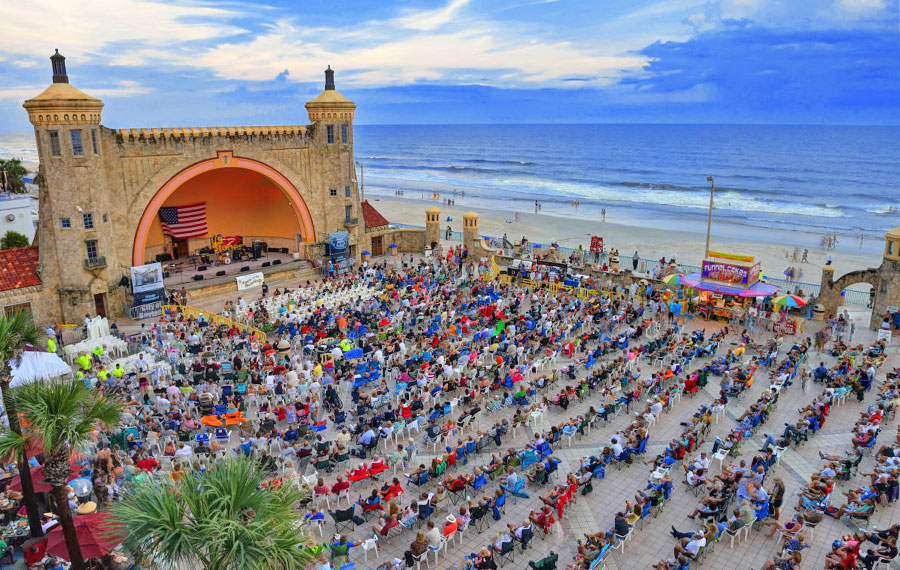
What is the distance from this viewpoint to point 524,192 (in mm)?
84562

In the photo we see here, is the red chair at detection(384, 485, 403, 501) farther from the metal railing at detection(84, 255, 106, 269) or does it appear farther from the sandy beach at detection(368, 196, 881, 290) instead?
the sandy beach at detection(368, 196, 881, 290)

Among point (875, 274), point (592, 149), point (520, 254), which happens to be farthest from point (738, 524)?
point (592, 149)

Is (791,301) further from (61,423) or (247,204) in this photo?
(247,204)

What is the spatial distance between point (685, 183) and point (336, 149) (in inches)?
2700

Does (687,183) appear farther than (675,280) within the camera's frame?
Yes

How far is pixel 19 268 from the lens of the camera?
24.4 meters

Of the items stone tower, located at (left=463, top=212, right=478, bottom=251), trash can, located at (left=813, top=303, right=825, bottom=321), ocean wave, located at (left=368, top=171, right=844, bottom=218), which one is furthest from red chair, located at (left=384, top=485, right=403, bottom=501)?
ocean wave, located at (left=368, top=171, right=844, bottom=218)

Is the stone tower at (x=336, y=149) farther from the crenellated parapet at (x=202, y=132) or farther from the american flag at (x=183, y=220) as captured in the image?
the american flag at (x=183, y=220)

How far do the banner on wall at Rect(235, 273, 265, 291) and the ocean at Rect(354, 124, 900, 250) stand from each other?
3833 centimetres

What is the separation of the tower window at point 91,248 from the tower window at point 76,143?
3.42m

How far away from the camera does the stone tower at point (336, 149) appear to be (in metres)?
33.0

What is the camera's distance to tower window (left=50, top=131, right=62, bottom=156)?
24.0 meters

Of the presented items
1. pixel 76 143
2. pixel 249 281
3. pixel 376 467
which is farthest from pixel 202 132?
pixel 376 467

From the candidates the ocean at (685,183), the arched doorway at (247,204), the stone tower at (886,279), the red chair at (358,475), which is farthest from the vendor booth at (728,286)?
the ocean at (685,183)
